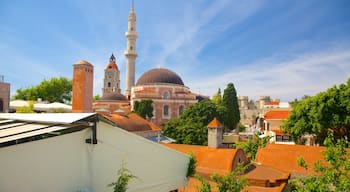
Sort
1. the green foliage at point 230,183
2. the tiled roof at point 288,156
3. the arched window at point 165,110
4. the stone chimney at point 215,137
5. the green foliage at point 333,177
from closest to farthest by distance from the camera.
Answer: the green foliage at point 333,177 < the green foliage at point 230,183 < the tiled roof at point 288,156 < the stone chimney at point 215,137 < the arched window at point 165,110

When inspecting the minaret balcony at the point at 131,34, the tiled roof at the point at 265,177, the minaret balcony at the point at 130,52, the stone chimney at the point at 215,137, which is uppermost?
the minaret balcony at the point at 131,34

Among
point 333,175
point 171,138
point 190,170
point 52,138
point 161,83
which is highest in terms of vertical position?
point 161,83

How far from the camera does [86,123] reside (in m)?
4.52

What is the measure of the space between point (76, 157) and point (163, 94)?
31.6m

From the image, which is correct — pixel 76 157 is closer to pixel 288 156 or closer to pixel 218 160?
pixel 218 160

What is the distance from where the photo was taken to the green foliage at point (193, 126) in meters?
22.4

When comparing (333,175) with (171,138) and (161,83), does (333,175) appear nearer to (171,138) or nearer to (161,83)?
(171,138)

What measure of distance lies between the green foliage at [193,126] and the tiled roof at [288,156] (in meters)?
8.54

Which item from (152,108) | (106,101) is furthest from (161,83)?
(106,101)

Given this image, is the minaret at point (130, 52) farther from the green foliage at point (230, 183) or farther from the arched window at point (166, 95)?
the green foliage at point (230, 183)

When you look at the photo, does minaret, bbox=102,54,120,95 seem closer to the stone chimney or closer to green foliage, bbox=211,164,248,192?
the stone chimney

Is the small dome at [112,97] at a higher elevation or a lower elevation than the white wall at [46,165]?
higher

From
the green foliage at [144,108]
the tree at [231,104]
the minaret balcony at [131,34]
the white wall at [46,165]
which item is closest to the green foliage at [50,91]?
the minaret balcony at [131,34]

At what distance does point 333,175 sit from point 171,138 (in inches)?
776
